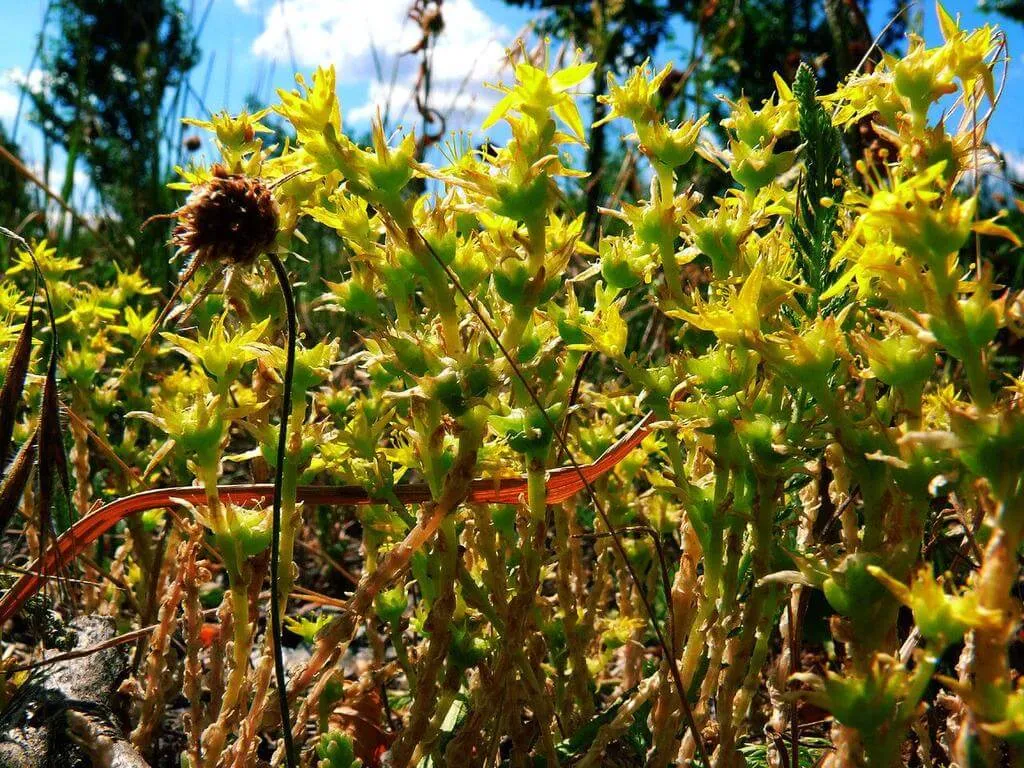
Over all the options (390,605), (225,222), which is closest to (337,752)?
(390,605)

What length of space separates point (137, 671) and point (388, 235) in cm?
110

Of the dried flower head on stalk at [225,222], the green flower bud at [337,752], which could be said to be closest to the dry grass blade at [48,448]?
the dried flower head on stalk at [225,222]

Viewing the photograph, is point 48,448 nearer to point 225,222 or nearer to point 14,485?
point 14,485

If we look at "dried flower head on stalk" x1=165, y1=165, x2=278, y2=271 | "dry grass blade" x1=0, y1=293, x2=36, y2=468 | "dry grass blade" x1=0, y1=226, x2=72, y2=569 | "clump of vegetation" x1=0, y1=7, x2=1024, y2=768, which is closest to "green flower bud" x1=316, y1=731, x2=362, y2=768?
"clump of vegetation" x1=0, y1=7, x2=1024, y2=768

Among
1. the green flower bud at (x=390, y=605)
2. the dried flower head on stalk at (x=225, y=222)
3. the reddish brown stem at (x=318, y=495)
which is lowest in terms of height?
the green flower bud at (x=390, y=605)

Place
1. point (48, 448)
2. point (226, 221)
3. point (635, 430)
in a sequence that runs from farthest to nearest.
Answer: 1. point (635, 430)
2. point (48, 448)
3. point (226, 221)

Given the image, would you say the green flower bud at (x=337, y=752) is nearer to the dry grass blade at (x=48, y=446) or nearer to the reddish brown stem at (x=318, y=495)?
the reddish brown stem at (x=318, y=495)

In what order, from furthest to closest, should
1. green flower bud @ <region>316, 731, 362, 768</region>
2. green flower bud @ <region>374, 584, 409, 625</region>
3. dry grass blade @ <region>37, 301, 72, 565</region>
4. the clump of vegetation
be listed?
green flower bud @ <region>374, 584, 409, 625</region>, green flower bud @ <region>316, 731, 362, 768</region>, dry grass blade @ <region>37, 301, 72, 565</region>, the clump of vegetation

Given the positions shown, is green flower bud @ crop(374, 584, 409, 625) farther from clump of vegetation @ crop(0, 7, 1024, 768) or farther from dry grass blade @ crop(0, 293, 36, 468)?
dry grass blade @ crop(0, 293, 36, 468)

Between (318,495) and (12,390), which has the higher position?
(12,390)

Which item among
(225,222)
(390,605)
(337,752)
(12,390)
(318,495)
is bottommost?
(337,752)

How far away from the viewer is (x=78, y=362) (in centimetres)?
180

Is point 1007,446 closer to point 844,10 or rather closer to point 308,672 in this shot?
point 308,672

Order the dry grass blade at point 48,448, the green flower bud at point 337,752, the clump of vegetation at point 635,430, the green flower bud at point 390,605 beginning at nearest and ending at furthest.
Result: the clump of vegetation at point 635,430
the dry grass blade at point 48,448
the green flower bud at point 337,752
the green flower bud at point 390,605
